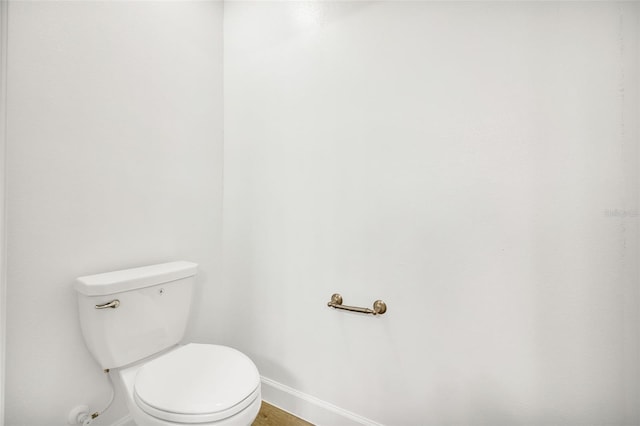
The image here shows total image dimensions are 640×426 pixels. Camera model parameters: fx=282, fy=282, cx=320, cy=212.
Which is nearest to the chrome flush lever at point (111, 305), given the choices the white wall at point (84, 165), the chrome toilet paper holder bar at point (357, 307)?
the white wall at point (84, 165)

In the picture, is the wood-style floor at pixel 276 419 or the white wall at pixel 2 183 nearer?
the white wall at pixel 2 183

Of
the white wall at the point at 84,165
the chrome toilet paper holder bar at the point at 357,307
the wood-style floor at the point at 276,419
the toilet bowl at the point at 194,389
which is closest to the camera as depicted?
the toilet bowl at the point at 194,389

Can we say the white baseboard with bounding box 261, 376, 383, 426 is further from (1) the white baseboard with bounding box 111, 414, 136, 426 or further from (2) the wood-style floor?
(1) the white baseboard with bounding box 111, 414, 136, 426

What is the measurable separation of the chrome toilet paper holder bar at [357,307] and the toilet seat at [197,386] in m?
0.41

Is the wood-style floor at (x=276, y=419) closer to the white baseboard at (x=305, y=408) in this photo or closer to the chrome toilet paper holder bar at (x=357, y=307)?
the white baseboard at (x=305, y=408)

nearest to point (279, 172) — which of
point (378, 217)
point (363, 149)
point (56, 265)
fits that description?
point (363, 149)

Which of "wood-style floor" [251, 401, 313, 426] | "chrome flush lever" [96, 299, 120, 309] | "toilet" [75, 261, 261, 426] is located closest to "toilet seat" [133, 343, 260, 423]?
"toilet" [75, 261, 261, 426]

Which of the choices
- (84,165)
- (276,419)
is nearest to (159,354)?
(276,419)

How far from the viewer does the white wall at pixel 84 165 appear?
0.95 meters

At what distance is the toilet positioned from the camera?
85cm

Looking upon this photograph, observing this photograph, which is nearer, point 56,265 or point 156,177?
point 56,265

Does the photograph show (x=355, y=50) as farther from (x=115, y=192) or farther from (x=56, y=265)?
(x=56, y=265)

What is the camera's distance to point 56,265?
1.03m

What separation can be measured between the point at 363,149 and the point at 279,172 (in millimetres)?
461
